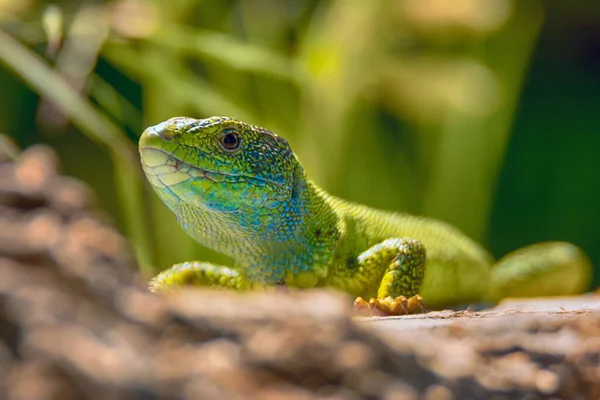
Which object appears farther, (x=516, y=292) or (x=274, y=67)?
(x=274, y=67)

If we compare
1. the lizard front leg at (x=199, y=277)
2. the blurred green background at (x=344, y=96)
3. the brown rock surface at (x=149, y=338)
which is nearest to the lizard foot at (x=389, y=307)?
the lizard front leg at (x=199, y=277)

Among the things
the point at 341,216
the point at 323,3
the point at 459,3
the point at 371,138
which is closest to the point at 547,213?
the point at 371,138

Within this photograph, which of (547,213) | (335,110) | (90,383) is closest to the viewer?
(90,383)

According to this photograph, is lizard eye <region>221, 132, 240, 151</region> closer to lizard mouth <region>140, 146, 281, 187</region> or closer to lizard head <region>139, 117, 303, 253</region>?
lizard head <region>139, 117, 303, 253</region>

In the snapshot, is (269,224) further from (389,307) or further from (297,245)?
(389,307)

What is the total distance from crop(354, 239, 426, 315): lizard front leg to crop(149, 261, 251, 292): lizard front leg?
1.71 ft

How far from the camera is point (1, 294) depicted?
1.17 meters

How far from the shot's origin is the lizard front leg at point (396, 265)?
2.74 m

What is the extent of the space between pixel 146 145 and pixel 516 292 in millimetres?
2543

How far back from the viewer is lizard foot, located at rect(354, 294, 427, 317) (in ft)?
7.86

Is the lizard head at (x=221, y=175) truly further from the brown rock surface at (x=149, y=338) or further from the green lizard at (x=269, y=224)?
the brown rock surface at (x=149, y=338)

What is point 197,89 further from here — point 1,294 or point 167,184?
point 1,294

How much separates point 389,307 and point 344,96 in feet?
11.2

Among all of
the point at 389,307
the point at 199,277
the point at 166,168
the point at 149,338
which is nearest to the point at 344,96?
the point at 199,277
